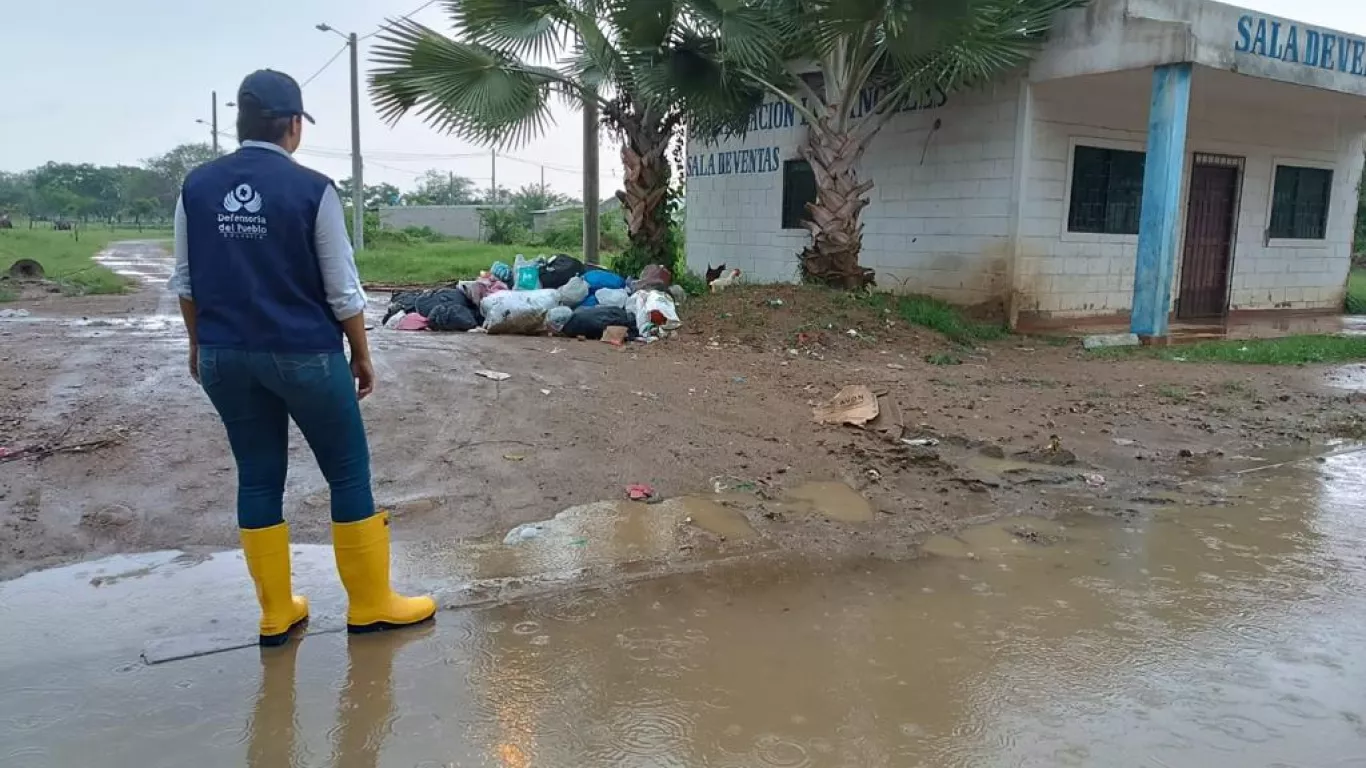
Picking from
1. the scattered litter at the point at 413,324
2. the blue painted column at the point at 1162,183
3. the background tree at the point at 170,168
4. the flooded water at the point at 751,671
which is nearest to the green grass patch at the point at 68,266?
the scattered litter at the point at 413,324

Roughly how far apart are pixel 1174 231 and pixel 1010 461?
5424 millimetres

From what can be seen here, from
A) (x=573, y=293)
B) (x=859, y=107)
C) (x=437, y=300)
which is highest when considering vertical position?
(x=859, y=107)

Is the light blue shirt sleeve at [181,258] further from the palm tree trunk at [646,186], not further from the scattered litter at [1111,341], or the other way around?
the palm tree trunk at [646,186]

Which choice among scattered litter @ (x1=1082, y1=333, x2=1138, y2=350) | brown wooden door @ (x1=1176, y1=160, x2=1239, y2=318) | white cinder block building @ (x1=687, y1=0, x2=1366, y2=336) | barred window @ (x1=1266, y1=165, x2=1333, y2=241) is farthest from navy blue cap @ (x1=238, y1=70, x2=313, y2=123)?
barred window @ (x1=1266, y1=165, x2=1333, y2=241)

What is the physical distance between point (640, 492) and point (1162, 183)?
7272 mm

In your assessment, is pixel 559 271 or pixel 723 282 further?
pixel 723 282

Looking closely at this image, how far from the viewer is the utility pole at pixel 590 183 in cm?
1370

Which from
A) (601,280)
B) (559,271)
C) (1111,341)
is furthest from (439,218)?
(1111,341)

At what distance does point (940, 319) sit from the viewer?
9930 millimetres

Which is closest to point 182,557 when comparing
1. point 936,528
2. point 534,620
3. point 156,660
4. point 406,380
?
point 156,660

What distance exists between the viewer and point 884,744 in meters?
2.39

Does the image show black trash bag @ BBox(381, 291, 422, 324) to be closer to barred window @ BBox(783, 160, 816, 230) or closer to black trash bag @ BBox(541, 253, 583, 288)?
black trash bag @ BBox(541, 253, 583, 288)

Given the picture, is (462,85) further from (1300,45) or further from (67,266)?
(67,266)

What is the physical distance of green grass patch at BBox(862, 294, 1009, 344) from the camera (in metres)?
9.73
